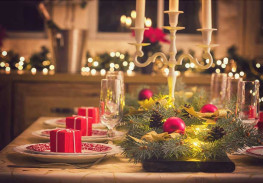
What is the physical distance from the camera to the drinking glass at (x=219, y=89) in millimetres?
2035

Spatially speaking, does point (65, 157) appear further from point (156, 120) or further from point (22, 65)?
point (22, 65)

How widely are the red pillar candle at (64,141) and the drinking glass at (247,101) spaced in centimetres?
50

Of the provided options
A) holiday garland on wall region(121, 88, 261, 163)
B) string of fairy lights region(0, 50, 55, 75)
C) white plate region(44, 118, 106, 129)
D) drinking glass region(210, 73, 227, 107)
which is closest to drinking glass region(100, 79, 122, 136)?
holiday garland on wall region(121, 88, 261, 163)

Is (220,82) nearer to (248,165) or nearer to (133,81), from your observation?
(248,165)

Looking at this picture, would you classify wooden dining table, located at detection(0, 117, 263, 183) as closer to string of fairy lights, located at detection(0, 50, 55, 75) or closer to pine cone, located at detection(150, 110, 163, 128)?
pine cone, located at detection(150, 110, 163, 128)

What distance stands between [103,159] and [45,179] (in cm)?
24

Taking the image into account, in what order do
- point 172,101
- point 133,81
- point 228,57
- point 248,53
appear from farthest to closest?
point 248,53 < point 228,57 < point 133,81 < point 172,101

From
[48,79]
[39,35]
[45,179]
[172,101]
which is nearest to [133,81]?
[48,79]

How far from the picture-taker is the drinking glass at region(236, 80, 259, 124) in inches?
57.1

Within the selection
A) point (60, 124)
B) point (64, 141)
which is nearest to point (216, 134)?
point (64, 141)

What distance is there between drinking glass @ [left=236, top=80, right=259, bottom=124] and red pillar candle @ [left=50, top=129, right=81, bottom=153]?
0.50 meters

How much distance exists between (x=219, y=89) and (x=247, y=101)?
63cm

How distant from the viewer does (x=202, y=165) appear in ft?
3.80

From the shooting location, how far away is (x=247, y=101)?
146 cm
